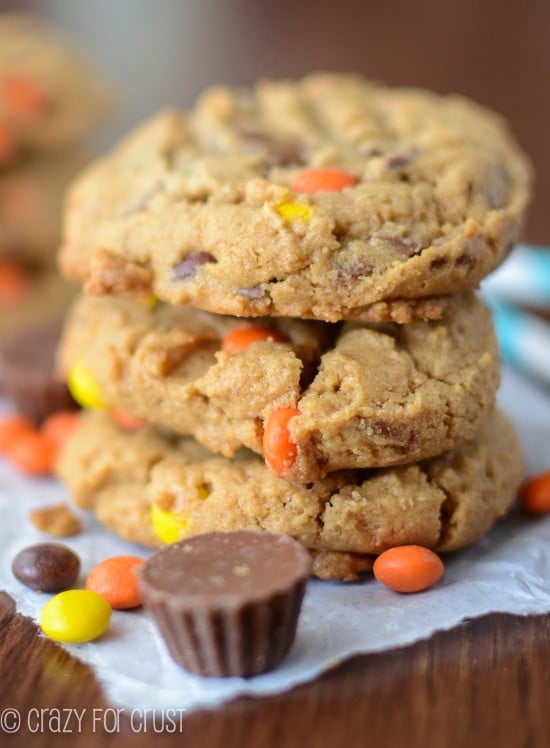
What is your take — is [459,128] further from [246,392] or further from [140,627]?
[140,627]

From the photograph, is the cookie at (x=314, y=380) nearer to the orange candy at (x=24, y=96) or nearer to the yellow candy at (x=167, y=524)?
the yellow candy at (x=167, y=524)

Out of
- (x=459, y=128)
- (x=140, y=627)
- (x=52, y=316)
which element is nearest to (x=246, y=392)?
(x=140, y=627)

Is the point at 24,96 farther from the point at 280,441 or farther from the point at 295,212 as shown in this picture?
the point at 280,441

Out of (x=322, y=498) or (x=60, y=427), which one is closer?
(x=322, y=498)

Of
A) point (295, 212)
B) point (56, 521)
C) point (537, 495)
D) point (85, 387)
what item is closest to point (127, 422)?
point (85, 387)

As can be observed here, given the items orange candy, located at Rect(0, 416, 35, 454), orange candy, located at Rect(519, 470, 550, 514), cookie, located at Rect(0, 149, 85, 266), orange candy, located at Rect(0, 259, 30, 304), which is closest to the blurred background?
cookie, located at Rect(0, 149, 85, 266)
